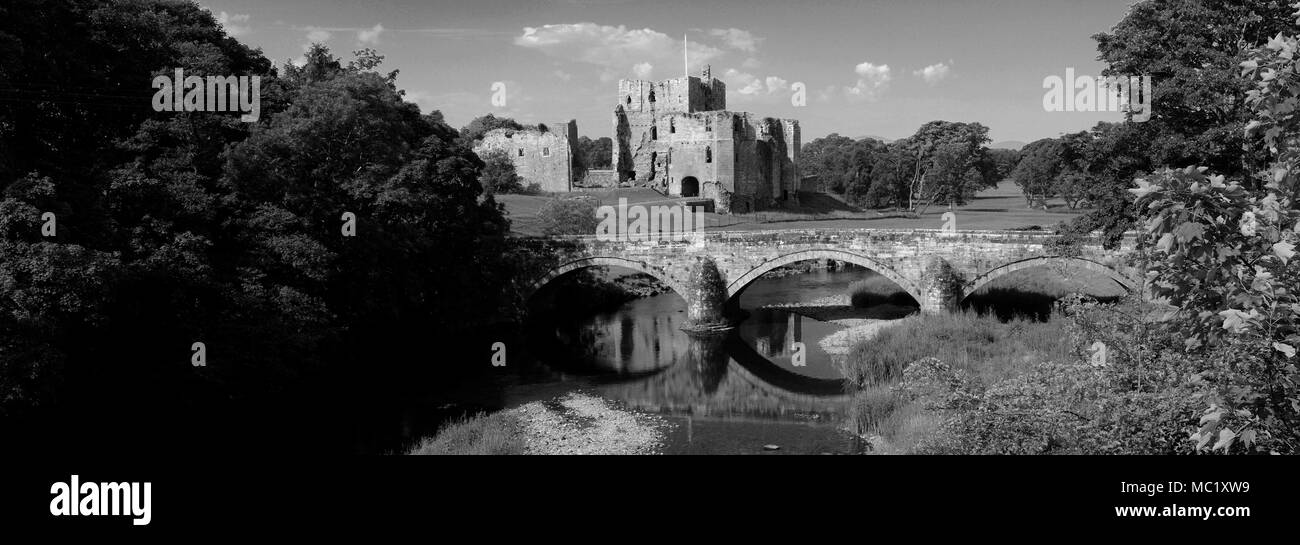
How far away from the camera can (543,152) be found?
6153 cm

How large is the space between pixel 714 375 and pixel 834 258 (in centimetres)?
870

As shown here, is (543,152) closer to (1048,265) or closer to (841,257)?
(841,257)

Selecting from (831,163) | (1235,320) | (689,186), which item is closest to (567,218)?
(689,186)

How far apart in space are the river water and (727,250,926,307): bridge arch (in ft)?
6.06

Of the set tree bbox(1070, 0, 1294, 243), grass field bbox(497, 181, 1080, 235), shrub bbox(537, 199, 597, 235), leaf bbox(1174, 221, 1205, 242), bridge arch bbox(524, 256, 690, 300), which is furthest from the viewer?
grass field bbox(497, 181, 1080, 235)

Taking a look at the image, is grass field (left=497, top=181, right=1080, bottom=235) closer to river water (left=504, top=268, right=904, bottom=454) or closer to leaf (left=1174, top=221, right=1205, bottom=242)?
river water (left=504, top=268, right=904, bottom=454)

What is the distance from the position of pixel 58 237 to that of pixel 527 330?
69.3ft

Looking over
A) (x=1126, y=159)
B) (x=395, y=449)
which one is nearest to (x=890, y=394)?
(x=1126, y=159)

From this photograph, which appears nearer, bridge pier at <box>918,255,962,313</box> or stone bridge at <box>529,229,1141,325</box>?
stone bridge at <box>529,229,1141,325</box>

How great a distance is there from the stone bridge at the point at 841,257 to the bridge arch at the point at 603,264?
1.6 inches

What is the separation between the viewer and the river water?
21.0 metres

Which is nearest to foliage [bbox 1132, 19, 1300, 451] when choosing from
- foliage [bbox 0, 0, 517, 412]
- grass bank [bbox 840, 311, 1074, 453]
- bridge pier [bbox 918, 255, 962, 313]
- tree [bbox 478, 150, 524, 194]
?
→ grass bank [bbox 840, 311, 1074, 453]

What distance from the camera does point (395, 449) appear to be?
65.7 feet

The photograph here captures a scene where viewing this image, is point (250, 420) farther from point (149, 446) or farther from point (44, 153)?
point (44, 153)
